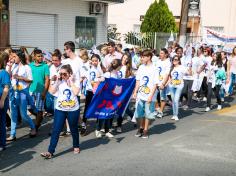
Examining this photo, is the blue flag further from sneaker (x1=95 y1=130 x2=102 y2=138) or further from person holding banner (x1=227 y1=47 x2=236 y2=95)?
person holding banner (x1=227 y1=47 x2=236 y2=95)

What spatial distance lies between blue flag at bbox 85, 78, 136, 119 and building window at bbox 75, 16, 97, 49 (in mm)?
9690

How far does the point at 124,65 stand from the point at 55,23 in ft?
27.0

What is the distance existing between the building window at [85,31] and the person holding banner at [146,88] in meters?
9.92

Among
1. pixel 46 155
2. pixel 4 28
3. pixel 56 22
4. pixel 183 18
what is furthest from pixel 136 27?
pixel 46 155

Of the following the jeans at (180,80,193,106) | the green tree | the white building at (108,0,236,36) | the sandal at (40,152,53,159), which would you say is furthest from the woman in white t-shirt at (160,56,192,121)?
the white building at (108,0,236,36)

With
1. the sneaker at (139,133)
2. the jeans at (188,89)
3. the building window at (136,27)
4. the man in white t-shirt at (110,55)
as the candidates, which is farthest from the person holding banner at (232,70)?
the building window at (136,27)

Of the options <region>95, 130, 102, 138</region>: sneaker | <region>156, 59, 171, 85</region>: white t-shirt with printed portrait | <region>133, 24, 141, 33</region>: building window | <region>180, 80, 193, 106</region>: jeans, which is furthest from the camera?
<region>133, 24, 141, 33</region>: building window

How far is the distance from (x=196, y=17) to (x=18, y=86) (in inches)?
934

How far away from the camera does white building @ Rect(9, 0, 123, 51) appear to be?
15289 mm

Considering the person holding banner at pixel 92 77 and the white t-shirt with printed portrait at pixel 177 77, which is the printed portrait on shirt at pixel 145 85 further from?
the white t-shirt with printed portrait at pixel 177 77

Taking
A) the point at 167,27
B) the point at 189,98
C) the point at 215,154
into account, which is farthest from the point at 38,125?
the point at 167,27

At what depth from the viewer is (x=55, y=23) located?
55.1 ft

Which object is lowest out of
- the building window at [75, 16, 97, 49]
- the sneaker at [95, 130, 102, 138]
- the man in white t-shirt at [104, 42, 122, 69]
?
the sneaker at [95, 130, 102, 138]

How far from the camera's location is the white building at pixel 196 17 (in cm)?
2859
